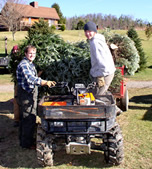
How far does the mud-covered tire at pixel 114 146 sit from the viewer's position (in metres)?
3.64

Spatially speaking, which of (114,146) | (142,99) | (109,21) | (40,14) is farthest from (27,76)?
(109,21)

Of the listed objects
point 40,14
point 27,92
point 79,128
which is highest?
point 40,14

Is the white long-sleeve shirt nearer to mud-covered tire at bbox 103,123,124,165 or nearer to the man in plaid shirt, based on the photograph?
the man in plaid shirt

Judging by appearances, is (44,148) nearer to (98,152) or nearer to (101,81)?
(98,152)

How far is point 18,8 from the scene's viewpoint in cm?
3559

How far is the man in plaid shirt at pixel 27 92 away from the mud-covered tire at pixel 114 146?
1.40 metres

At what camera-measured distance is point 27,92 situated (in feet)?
14.3

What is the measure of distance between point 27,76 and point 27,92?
1.16 feet

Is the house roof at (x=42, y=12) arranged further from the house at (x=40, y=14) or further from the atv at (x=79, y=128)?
the atv at (x=79, y=128)

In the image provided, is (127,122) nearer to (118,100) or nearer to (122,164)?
(118,100)

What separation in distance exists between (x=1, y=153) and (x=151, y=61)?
1910 centimetres

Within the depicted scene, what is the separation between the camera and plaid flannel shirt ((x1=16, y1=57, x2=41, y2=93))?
4.10 meters

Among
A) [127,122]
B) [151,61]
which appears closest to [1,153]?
[127,122]

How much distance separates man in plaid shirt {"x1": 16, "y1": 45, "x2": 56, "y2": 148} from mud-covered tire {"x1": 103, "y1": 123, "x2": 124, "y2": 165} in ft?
4.59
